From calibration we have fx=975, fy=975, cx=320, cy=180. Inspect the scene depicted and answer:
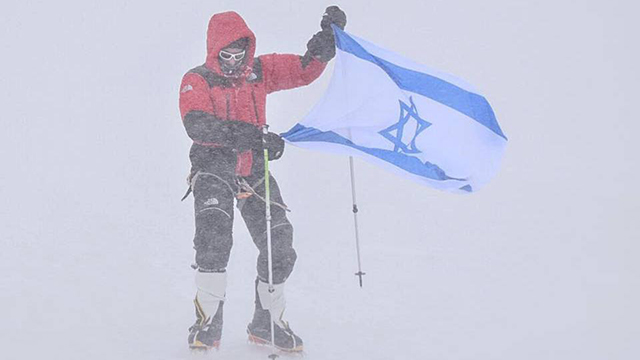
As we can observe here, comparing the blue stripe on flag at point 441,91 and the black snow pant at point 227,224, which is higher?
the blue stripe on flag at point 441,91

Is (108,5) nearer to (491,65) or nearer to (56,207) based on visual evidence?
(491,65)

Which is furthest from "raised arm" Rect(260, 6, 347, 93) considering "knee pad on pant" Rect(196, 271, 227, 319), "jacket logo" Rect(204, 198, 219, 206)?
"knee pad on pant" Rect(196, 271, 227, 319)

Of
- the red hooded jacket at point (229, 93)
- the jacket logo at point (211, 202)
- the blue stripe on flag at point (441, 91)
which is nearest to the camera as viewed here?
the red hooded jacket at point (229, 93)

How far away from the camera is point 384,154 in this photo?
770cm

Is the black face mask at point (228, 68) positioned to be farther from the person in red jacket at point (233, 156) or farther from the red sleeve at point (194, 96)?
the red sleeve at point (194, 96)

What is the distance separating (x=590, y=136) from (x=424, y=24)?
43.1 feet

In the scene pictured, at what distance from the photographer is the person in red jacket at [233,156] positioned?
7371 mm

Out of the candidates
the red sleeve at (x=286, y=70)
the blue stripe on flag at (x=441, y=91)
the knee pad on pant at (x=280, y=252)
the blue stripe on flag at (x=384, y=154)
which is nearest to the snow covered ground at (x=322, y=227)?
the knee pad on pant at (x=280, y=252)

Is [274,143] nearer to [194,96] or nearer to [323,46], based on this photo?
[194,96]

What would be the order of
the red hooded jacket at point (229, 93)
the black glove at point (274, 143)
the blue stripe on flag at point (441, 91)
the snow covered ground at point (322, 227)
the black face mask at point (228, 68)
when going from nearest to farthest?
→ the black glove at point (274, 143)
the red hooded jacket at point (229, 93)
the black face mask at point (228, 68)
the blue stripe on flag at point (441, 91)
the snow covered ground at point (322, 227)

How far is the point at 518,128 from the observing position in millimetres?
25938

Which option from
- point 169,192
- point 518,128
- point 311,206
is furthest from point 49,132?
point 518,128

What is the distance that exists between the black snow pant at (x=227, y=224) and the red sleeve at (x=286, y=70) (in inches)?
30.2

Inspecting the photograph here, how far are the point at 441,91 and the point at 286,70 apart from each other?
1.31 m
